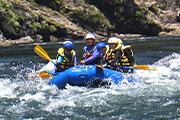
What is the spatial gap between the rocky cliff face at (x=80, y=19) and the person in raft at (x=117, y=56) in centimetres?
1876

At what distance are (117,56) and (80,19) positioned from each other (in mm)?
29091

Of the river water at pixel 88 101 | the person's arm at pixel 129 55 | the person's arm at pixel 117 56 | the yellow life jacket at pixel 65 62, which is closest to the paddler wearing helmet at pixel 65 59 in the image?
the yellow life jacket at pixel 65 62

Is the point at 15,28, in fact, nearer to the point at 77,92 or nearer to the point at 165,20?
the point at 77,92

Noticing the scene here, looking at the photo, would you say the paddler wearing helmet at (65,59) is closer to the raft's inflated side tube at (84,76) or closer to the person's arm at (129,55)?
the raft's inflated side tube at (84,76)

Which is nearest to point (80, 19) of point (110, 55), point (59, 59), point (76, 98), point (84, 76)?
point (110, 55)

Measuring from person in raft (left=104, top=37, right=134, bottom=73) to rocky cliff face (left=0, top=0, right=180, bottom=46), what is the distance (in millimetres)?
18756

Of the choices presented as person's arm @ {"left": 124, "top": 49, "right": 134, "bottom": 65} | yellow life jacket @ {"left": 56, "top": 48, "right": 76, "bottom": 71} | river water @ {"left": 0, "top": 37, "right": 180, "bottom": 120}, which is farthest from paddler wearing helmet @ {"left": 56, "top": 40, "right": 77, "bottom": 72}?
person's arm @ {"left": 124, "top": 49, "right": 134, "bottom": 65}

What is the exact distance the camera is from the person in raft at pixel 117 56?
8445 mm

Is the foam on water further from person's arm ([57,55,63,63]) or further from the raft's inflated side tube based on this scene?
person's arm ([57,55,63,63])

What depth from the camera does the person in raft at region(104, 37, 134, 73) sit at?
845 centimetres

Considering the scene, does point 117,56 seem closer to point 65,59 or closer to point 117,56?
point 117,56

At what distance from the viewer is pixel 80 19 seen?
37.1 meters

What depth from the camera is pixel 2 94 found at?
25.7 ft

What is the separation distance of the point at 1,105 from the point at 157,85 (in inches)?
160
